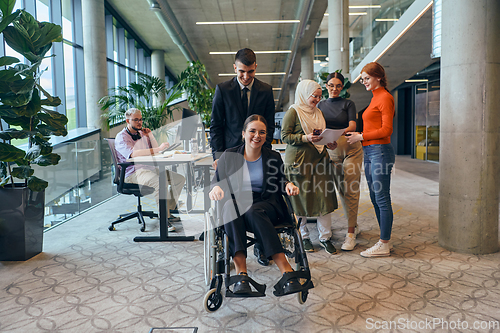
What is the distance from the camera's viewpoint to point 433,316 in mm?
1872

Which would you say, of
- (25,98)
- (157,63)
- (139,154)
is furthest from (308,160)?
(157,63)

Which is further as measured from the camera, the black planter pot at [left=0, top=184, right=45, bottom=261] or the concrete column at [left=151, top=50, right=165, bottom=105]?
the concrete column at [left=151, top=50, right=165, bottom=105]

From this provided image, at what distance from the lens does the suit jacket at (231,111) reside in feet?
8.70

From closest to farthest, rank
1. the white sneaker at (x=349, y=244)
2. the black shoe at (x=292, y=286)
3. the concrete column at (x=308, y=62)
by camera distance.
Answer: the black shoe at (x=292, y=286), the white sneaker at (x=349, y=244), the concrete column at (x=308, y=62)

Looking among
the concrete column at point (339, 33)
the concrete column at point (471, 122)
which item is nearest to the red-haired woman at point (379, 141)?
the concrete column at point (471, 122)

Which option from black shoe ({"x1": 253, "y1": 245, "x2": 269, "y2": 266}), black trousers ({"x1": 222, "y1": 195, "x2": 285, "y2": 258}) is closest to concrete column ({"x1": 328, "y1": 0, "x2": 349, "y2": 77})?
black shoe ({"x1": 253, "y1": 245, "x2": 269, "y2": 266})

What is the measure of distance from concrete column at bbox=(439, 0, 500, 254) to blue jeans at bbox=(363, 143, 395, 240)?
1.89 ft

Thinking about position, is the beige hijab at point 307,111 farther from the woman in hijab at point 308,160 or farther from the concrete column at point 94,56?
the concrete column at point 94,56

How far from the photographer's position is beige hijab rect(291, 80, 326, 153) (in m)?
2.84

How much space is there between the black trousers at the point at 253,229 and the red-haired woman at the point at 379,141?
109 cm

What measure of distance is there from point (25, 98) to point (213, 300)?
2036 mm

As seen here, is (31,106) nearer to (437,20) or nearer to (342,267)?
(342,267)

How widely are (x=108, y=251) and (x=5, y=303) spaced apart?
0.98 meters

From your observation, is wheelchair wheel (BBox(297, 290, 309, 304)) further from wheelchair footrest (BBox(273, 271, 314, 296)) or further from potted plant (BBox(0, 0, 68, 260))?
potted plant (BBox(0, 0, 68, 260))
